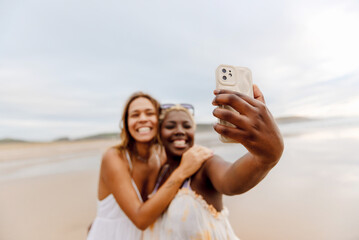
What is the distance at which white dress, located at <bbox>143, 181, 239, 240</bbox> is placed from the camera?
1613 millimetres

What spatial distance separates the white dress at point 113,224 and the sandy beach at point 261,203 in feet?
6.75

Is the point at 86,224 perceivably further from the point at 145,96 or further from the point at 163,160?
the point at 145,96

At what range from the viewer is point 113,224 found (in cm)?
219

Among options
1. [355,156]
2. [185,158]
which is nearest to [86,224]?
[185,158]

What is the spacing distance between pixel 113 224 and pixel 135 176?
512mm

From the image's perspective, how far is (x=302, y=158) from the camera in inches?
277

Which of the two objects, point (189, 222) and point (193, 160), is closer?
point (189, 222)

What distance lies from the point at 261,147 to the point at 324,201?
4.80 meters

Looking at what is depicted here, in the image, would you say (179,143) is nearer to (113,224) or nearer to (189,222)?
(189,222)

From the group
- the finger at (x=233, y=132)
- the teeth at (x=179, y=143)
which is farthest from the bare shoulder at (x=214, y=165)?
the finger at (x=233, y=132)

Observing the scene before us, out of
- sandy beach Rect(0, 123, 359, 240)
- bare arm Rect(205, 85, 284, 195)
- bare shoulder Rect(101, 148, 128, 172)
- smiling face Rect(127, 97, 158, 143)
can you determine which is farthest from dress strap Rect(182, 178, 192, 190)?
sandy beach Rect(0, 123, 359, 240)

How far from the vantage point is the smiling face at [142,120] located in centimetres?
240

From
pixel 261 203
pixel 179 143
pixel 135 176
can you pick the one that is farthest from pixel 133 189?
pixel 261 203

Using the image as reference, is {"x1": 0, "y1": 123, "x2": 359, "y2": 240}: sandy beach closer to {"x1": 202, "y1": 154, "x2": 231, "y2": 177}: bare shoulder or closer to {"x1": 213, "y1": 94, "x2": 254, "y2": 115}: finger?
{"x1": 202, "y1": 154, "x2": 231, "y2": 177}: bare shoulder
